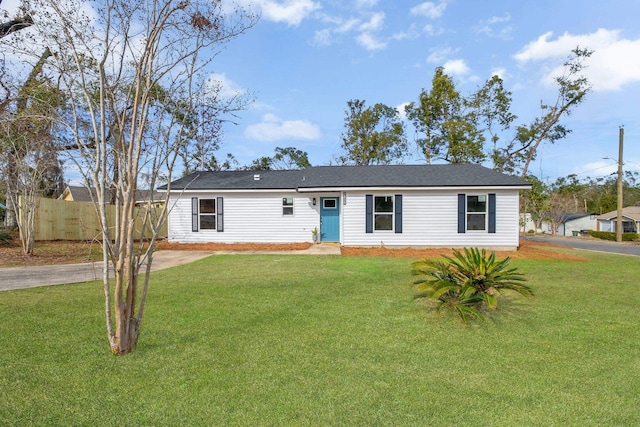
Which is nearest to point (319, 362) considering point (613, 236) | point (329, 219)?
point (329, 219)

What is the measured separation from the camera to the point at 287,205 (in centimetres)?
1482

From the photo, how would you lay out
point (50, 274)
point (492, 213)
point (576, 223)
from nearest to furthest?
1. point (50, 274)
2. point (492, 213)
3. point (576, 223)

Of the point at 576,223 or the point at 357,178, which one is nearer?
the point at 357,178

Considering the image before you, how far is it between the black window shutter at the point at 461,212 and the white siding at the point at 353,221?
15 cm

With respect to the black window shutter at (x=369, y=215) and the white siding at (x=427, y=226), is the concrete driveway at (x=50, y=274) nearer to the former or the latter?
the white siding at (x=427, y=226)

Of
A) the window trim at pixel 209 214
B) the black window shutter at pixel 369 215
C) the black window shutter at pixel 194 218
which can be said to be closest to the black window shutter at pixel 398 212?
the black window shutter at pixel 369 215

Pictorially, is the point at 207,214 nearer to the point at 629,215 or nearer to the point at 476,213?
the point at 476,213

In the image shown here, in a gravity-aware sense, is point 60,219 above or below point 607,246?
above

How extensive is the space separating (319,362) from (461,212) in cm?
1136

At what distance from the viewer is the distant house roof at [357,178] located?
13211 millimetres

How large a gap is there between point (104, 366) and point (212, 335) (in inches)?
44.3

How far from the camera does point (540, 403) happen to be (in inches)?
103

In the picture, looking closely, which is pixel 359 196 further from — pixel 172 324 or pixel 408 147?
pixel 408 147

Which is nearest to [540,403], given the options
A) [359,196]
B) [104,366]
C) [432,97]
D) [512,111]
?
[104,366]
